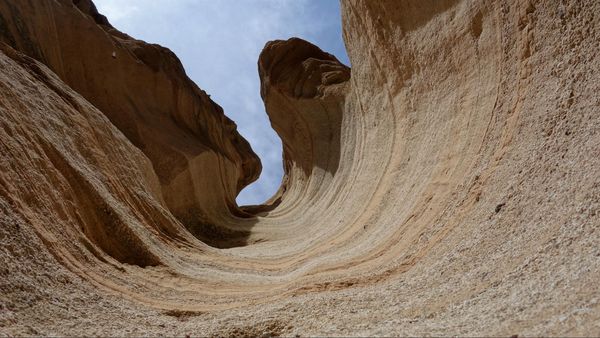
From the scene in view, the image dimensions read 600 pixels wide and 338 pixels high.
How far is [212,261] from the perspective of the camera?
971 cm

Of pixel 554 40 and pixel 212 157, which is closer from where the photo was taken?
pixel 554 40

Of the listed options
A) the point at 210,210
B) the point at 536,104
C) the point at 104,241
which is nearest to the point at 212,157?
the point at 210,210

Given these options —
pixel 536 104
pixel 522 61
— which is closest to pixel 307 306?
pixel 536 104

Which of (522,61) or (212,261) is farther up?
(522,61)

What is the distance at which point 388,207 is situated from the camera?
960 cm

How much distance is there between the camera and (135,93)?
17531 millimetres

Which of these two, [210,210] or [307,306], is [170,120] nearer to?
[210,210]

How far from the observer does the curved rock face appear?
4.77 m

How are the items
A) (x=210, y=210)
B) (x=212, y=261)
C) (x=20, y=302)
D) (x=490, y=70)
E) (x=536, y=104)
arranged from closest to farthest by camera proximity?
(x=20, y=302) < (x=536, y=104) < (x=490, y=70) < (x=212, y=261) < (x=210, y=210)

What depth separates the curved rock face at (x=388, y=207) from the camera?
4773mm

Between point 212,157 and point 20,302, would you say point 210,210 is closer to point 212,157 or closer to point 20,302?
point 212,157

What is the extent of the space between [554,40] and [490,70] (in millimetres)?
1267

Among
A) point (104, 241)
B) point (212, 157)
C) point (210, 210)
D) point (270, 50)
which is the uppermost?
point (270, 50)

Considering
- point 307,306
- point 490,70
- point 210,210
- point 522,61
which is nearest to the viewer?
point 307,306
